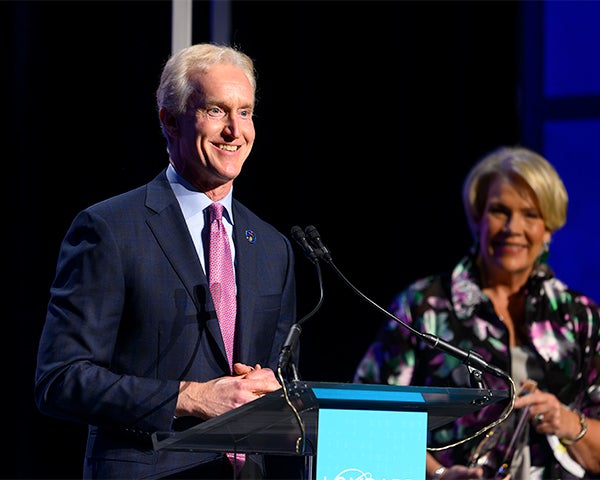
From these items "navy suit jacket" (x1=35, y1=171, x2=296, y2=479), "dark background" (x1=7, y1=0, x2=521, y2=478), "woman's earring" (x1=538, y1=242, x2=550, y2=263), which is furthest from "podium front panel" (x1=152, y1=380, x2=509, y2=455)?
"dark background" (x1=7, y1=0, x2=521, y2=478)

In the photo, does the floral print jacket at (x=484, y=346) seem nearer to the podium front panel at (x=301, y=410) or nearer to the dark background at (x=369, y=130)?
the dark background at (x=369, y=130)

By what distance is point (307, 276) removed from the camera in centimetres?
415

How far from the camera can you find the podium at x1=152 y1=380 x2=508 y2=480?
1.86m

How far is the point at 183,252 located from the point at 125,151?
1.30 meters

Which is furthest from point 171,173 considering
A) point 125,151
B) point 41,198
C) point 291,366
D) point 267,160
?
point 267,160

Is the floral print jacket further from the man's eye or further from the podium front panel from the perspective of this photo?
the podium front panel

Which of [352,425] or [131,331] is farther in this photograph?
[131,331]

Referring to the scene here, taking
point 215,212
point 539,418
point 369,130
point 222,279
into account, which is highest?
point 369,130

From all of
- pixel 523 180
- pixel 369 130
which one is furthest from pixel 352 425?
pixel 369 130

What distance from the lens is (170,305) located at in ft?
7.48

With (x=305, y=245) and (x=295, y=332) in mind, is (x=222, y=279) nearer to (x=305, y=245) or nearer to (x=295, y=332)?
(x=305, y=245)

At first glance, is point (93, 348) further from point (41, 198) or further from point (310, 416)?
point (41, 198)

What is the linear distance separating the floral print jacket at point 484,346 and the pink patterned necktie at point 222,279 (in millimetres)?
1112

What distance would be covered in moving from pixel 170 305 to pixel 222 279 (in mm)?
156
